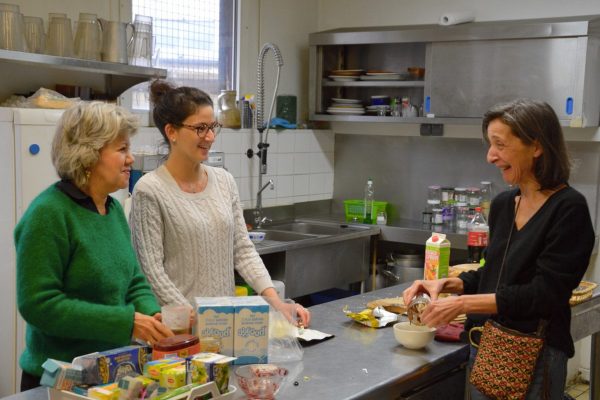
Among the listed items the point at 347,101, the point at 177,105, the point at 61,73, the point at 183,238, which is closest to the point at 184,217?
the point at 183,238

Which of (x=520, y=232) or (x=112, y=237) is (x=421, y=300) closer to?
(x=520, y=232)

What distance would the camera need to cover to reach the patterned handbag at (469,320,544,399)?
7.20 feet

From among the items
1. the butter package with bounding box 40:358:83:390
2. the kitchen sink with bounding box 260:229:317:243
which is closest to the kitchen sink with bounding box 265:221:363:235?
the kitchen sink with bounding box 260:229:317:243

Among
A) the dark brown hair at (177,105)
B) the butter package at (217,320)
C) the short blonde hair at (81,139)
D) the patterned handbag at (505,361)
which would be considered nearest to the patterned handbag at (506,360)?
the patterned handbag at (505,361)

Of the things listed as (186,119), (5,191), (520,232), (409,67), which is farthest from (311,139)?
(520,232)

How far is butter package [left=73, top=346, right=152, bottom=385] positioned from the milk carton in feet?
0.90

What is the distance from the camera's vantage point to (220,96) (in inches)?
195

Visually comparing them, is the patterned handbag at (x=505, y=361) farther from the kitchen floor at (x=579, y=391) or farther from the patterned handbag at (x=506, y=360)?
the kitchen floor at (x=579, y=391)

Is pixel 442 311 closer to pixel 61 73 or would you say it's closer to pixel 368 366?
pixel 368 366

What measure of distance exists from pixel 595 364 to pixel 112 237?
2276mm

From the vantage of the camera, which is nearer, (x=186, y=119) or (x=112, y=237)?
(x=112, y=237)

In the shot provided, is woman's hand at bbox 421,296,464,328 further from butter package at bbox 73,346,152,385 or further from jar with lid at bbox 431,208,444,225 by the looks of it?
jar with lid at bbox 431,208,444,225

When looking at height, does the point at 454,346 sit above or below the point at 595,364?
above

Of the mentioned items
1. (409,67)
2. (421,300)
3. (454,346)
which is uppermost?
(409,67)
